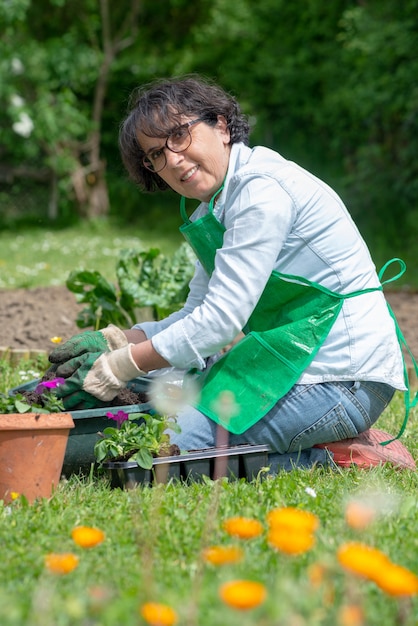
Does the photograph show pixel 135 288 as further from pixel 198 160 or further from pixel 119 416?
pixel 119 416

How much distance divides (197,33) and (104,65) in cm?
243

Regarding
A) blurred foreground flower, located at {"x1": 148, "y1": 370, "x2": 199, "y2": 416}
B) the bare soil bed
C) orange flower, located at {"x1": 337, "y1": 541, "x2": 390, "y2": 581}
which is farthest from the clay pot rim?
the bare soil bed

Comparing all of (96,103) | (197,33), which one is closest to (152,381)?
(96,103)

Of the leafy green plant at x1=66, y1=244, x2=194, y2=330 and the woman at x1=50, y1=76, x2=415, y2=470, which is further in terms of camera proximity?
the leafy green plant at x1=66, y1=244, x2=194, y2=330

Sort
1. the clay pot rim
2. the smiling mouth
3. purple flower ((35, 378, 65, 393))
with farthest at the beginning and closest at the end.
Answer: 1. the smiling mouth
2. purple flower ((35, 378, 65, 393))
3. the clay pot rim

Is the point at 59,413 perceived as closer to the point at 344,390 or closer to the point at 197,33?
the point at 344,390

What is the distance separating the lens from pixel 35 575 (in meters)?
1.98

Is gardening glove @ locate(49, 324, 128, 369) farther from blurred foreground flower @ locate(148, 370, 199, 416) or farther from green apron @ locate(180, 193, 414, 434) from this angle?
green apron @ locate(180, 193, 414, 434)

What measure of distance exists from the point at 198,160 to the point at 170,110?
0.62 ft

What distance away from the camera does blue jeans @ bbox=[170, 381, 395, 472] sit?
3.00 metres

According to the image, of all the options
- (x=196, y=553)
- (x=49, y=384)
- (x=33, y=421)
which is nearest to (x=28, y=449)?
(x=33, y=421)

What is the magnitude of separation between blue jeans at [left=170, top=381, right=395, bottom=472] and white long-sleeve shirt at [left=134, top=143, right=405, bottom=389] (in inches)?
2.0

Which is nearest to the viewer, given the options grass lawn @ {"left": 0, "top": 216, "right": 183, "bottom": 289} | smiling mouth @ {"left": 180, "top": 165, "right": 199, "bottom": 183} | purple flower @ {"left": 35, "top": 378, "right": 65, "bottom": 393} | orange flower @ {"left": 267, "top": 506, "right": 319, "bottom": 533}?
orange flower @ {"left": 267, "top": 506, "right": 319, "bottom": 533}

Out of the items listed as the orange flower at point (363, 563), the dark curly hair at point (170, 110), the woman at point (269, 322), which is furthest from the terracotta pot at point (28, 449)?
the orange flower at point (363, 563)
